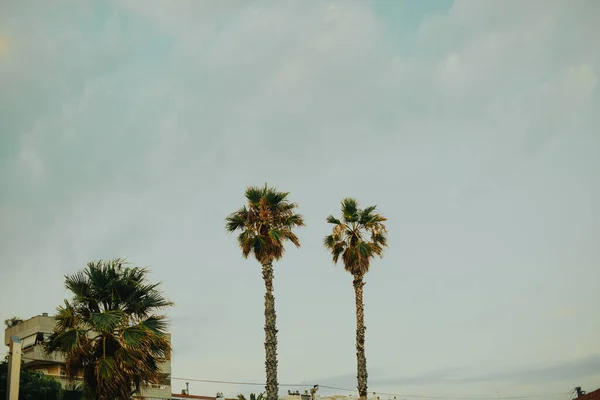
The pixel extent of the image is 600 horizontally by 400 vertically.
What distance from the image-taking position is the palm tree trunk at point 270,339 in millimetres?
36625

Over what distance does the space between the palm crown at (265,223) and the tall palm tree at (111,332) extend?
40.5ft

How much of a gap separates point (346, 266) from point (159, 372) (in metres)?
18.9

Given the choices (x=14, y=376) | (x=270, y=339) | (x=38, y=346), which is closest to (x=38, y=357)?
(x=38, y=346)

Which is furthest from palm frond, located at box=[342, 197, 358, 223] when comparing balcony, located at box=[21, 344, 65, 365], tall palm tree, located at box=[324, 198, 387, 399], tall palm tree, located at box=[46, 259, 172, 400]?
balcony, located at box=[21, 344, 65, 365]

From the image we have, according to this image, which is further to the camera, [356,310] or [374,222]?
[374,222]

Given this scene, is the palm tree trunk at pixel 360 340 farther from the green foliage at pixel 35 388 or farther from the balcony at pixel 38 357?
the balcony at pixel 38 357

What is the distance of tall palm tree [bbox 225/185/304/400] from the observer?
38.8 m

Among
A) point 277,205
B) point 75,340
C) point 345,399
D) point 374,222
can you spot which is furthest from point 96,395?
point 345,399

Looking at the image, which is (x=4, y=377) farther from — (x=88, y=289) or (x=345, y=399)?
(x=345, y=399)

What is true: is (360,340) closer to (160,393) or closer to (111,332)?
(111,332)

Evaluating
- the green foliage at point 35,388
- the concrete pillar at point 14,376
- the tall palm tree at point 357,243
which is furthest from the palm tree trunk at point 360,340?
the concrete pillar at point 14,376

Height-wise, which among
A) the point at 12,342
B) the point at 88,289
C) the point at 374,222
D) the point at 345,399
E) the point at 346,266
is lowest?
the point at 345,399

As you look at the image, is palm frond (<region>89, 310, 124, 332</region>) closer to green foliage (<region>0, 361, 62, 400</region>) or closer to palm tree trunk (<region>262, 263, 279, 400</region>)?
green foliage (<region>0, 361, 62, 400</region>)

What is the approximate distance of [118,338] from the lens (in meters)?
26.1
